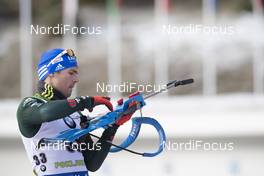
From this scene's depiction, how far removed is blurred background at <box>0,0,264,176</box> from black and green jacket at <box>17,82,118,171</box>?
2.18m

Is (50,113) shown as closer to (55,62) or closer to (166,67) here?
(55,62)

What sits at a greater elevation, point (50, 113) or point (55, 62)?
point (55, 62)

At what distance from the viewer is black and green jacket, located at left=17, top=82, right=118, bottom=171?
289cm

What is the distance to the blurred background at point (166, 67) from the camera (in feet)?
19.4

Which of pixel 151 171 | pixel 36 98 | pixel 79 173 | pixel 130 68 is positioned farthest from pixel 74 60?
pixel 130 68

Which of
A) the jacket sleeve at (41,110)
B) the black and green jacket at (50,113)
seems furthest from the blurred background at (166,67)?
the jacket sleeve at (41,110)

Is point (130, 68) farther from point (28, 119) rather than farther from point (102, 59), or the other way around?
point (28, 119)

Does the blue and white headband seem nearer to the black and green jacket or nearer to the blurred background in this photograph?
the black and green jacket

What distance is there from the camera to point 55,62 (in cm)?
307

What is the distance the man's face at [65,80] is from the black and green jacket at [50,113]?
18 millimetres

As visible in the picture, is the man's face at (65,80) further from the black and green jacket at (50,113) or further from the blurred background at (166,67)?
the blurred background at (166,67)

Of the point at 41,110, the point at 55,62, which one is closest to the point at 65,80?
the point at 55,62

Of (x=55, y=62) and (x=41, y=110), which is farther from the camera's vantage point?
(x=55, y=62)

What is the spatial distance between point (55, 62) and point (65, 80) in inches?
2.9
